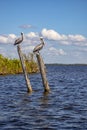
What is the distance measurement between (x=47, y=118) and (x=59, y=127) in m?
2.34

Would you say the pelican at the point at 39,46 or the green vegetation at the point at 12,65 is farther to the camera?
the green vegetation at the point at 12,65

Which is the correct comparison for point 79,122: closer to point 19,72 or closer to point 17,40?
point 17,40

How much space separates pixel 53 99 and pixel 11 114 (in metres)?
8.94

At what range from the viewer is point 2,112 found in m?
22.8

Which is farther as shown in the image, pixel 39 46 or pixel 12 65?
pixel 12 65

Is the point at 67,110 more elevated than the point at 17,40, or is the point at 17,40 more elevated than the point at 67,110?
the point at 17,40

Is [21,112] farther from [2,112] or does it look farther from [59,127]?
[59,127]

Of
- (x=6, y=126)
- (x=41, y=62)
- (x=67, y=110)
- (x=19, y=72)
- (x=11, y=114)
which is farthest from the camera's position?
(x=19, y=72)

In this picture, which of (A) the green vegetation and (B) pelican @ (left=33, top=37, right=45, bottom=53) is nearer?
(B) pelican @ (left=33, top=37, right=45, bottom=53)

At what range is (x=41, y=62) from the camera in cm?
3203

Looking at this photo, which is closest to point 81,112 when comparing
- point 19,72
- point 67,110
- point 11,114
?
point 67,110

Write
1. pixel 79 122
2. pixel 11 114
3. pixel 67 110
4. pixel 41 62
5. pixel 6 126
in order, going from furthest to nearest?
pixel 41 62, pixel 67 110, pixel 11 114, pixel 79 122, pixel 6 126

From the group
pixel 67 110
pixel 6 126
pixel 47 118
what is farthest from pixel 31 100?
pixel 6 126

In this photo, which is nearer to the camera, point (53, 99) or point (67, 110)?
point (67, 110)
